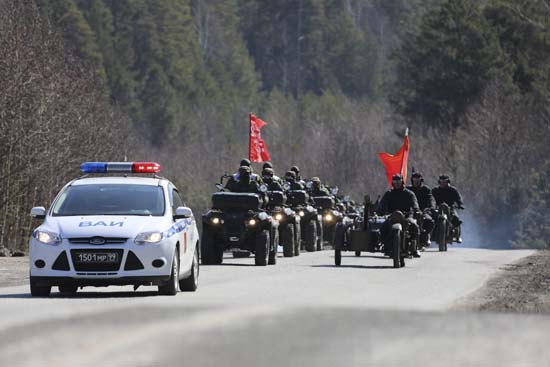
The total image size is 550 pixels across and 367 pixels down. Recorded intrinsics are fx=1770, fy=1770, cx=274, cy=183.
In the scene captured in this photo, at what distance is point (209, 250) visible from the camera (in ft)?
109

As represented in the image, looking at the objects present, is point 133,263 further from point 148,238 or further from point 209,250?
point 209,250

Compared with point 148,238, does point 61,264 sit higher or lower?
lower

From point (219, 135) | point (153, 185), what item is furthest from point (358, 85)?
point (153, 185)

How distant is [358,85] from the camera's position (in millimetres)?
165375

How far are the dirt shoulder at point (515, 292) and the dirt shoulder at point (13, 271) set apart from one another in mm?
7161

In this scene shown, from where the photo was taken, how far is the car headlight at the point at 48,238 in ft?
71.6

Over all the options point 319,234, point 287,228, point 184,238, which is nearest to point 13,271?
point 184,238

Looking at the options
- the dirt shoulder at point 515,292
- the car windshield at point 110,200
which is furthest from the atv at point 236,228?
the car windshield at point 110,200

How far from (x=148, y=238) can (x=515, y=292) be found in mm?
5363

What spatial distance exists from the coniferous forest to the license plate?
2182 cm

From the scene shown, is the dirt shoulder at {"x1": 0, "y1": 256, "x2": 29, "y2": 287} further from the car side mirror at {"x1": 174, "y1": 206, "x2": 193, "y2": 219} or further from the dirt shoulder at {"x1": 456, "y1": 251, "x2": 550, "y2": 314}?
the dirt shoulder at {"x1": 456, "y1": 251, "x2": 550, "y2": 314}

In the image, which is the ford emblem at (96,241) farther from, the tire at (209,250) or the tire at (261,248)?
the tire at (209,250)

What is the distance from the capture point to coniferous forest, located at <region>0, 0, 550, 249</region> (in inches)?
2029

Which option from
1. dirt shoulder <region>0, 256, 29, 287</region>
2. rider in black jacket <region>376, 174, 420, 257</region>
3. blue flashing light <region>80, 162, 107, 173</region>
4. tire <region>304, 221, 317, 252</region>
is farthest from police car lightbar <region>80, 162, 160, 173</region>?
tire <region>304, 221, 317, 252</region>
